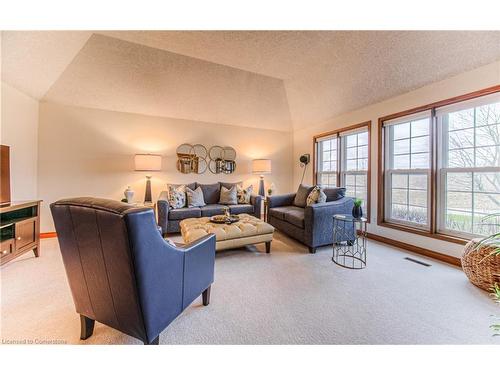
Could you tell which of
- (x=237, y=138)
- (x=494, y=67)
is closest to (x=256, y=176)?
(x=237, y=138)

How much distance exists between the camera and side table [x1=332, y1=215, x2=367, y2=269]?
8.18 ft

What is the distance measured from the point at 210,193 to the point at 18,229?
2688 millimetres

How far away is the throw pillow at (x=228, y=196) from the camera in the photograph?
163 inches

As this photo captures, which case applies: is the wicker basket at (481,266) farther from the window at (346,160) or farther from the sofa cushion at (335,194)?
the window at (346,160)

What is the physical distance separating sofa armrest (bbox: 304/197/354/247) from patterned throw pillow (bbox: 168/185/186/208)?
224cm

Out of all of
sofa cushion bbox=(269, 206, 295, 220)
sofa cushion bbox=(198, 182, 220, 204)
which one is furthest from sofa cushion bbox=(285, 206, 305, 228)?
sofa cushion bbox=(198, 182, 220, 204)

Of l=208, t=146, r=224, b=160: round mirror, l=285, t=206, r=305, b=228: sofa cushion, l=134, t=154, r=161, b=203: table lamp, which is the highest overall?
l=208, t=146, r=224, b=160: round mirror

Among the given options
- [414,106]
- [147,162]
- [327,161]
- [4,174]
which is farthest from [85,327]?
[327,161]

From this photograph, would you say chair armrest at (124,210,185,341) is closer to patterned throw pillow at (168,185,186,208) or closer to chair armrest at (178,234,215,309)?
chair armrest at (178,234,215,309)

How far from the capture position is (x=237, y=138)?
489 centimetres

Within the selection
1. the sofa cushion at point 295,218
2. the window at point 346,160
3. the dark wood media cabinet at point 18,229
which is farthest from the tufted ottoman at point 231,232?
the window at point 346,160

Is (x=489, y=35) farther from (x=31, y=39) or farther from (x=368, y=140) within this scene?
(x=31, y=39)

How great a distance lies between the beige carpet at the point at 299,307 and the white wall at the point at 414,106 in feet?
1.42

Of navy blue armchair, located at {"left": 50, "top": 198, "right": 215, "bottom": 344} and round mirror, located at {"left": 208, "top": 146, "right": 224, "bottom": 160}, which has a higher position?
round mirror, located at {"left": 208, "top": 146, "right": 224, "bottom": 160}
